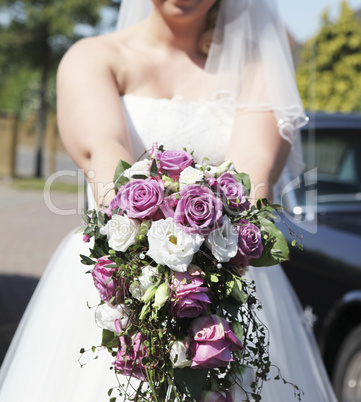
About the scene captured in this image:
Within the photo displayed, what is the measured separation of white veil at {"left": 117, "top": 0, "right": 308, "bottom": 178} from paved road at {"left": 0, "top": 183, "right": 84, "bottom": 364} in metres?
0.77

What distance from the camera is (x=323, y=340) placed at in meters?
4.14

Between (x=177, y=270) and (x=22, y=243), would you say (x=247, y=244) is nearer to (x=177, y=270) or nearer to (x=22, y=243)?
(x=177, y=270)

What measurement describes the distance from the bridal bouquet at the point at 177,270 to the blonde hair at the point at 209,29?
1172 mm

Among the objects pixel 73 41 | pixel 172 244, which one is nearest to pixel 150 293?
pixel 172 244

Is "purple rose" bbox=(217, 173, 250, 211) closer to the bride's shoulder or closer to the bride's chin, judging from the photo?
the bride's shoulder

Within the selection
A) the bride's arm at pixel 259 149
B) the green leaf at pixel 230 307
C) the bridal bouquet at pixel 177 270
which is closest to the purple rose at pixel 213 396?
the bridal bouquet at pixel 177 270

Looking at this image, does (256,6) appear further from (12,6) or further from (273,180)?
(12,6)

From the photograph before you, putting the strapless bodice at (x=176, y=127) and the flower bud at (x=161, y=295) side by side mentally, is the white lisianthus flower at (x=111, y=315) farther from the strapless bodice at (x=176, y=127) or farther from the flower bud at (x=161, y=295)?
the strapless bodice at (x=176, y=127)

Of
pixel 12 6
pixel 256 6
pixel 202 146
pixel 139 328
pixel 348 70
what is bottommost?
Result: pixel 348 70

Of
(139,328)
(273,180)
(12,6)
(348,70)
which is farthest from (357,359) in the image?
(348,70)

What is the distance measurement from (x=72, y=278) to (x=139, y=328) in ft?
2.72

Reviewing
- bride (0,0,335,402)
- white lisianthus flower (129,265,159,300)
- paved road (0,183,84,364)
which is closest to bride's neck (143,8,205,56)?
bride (0,0,335,402)

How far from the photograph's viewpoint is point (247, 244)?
70.9 inches

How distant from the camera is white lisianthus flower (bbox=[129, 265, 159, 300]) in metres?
1.77
